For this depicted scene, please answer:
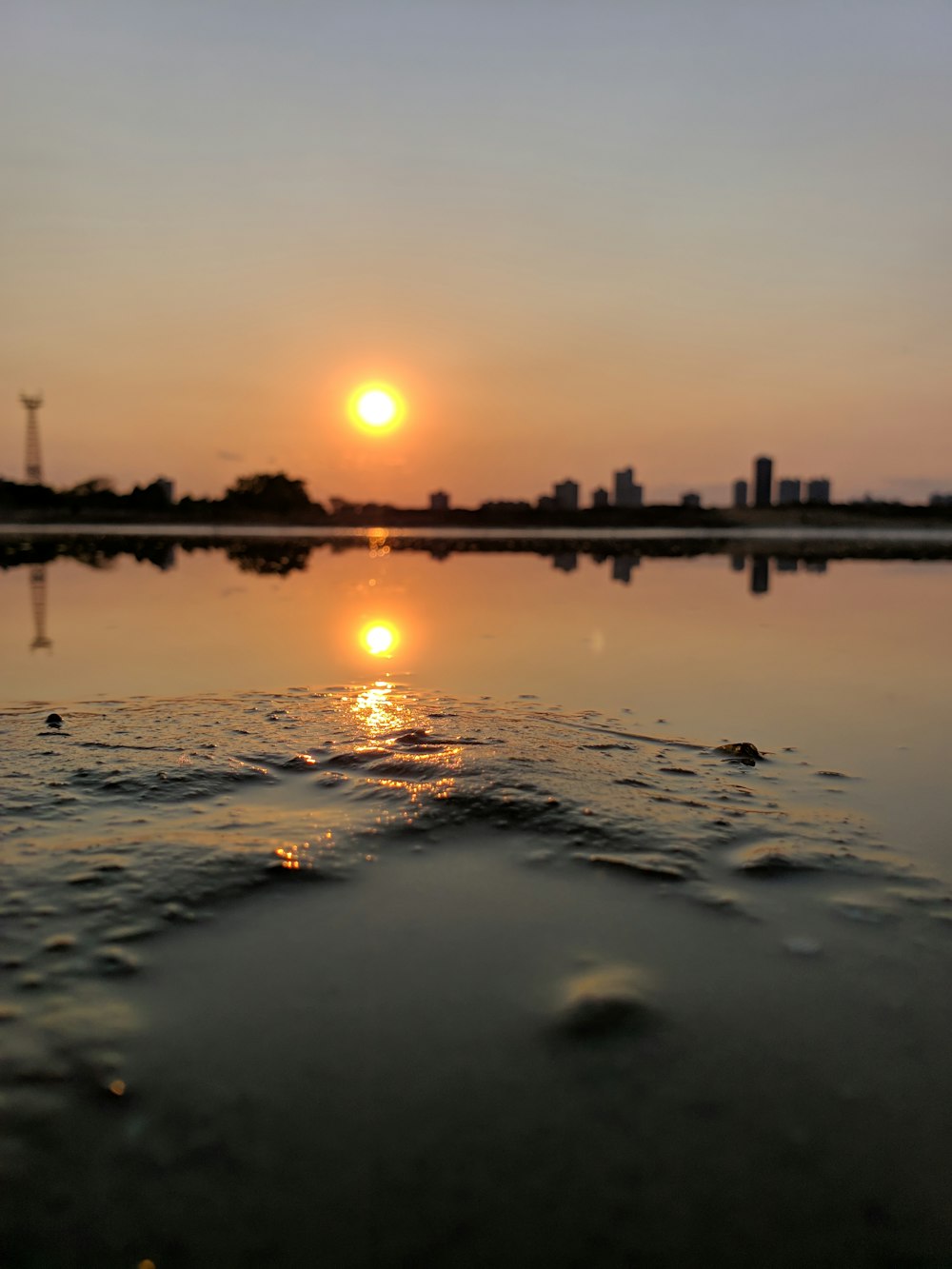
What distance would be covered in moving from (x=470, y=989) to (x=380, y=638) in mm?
9736

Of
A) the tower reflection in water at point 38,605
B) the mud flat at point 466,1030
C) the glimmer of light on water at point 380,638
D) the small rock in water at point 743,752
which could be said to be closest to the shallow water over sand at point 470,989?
the mud flat at point 466,1030

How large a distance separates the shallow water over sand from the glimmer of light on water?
3.84m

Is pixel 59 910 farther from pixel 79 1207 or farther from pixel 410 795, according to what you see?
pixel 410 795

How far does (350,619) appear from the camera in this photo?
14656 millimetres

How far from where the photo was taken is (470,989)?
3.24 meters

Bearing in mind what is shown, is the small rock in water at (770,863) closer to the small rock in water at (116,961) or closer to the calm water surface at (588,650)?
the calm water surface at (588,650)

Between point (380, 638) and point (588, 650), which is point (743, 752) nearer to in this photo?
point (588, 650)

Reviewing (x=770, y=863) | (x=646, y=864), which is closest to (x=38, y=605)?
(x=646, y=864)

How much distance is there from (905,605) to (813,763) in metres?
12.5

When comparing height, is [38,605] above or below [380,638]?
above

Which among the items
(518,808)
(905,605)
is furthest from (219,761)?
(905,605)

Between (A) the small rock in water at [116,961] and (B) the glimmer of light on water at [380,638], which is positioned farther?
(B) the glimmer of light on water at [380,638]

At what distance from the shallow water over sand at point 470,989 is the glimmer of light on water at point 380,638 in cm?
384

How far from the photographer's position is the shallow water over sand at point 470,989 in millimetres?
2240
